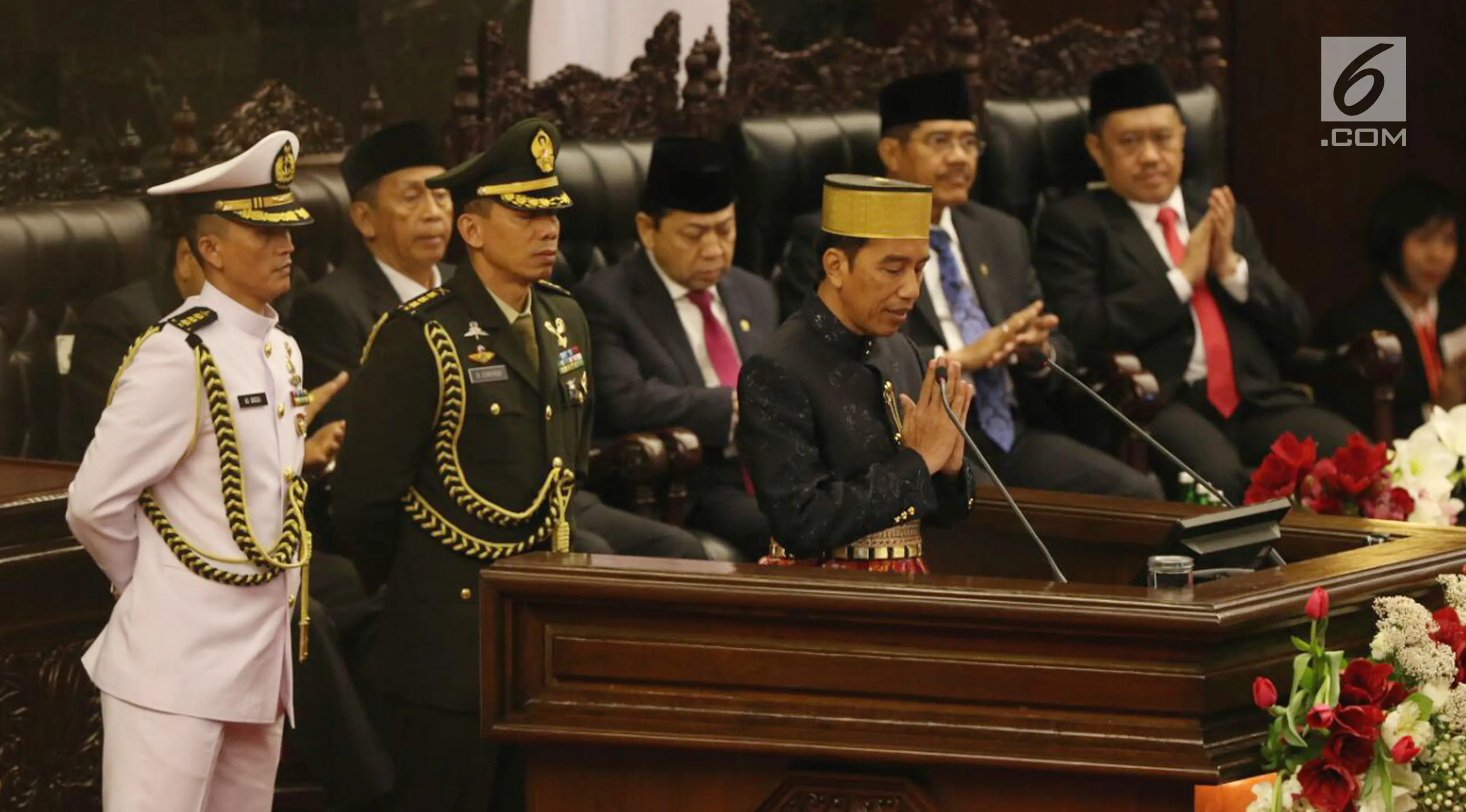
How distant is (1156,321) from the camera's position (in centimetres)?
541

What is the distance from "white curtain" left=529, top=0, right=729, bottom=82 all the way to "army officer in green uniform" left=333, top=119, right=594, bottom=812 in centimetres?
275

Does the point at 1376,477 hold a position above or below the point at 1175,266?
below

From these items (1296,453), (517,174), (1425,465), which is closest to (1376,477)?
(1296,453)

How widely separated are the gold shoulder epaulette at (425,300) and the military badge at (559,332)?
172mm

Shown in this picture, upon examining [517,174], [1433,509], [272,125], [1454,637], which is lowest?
[1454,637]

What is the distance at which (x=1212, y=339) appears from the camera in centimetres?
554

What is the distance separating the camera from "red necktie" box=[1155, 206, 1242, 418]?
5535 mm

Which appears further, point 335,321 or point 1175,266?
point 1175,266

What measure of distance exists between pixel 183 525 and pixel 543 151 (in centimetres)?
81

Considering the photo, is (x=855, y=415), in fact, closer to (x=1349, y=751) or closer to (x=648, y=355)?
(x=1349, y=751)

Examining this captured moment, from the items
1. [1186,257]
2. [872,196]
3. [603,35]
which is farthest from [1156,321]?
[872,196]

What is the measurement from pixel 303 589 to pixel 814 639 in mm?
846

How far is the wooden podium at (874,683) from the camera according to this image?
2621mm

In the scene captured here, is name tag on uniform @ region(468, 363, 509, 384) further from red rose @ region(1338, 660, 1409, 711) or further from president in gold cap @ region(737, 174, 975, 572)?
red rose @ region(1338, 660, 1409, 711)
